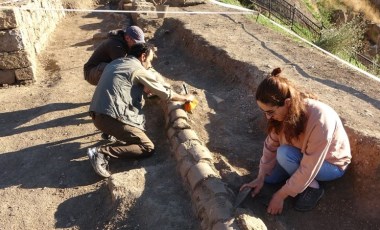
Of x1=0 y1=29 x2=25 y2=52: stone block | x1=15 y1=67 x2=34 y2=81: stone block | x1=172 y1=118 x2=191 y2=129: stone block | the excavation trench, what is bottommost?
x1=15 y1=67 x2=34 y2=81: stone block

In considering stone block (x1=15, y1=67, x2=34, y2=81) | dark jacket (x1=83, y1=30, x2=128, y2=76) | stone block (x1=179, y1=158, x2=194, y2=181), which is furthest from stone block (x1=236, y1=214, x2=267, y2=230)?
stone block (x1=15, y1=67, x2=34, y2=81)

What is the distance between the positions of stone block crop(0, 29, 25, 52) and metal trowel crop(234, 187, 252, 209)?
4283mm

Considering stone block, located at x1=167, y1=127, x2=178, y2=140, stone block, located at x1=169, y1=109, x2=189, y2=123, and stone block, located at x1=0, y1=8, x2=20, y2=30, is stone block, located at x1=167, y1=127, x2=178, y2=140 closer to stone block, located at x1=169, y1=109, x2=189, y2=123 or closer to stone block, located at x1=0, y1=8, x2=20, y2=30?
stone block, located at x1=169, y1=109, x2=189, y2=123

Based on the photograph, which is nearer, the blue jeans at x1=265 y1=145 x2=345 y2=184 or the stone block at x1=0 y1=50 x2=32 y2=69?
the blue jeans at x1=265 y1=145 x2=345 y2=184

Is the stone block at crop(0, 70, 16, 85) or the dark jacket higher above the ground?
the dark jacket

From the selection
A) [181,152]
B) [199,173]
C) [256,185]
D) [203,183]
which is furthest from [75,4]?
[256,185]

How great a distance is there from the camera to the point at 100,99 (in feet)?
12.8

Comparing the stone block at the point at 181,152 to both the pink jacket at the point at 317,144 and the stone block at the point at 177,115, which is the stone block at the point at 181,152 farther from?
the pink jacket at the point at 317,144

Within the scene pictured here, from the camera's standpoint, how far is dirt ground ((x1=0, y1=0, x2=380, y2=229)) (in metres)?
3.15

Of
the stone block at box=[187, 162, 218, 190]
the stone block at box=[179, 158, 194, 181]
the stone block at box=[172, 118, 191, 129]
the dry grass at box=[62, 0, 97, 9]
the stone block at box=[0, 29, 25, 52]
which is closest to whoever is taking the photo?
the stone block at box=[187, 162, 218, 190]

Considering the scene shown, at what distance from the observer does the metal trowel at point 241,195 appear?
115 inches

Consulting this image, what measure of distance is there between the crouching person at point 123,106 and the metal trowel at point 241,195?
1325 mm

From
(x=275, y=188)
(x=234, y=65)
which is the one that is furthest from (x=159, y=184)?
(x=234, y=65)

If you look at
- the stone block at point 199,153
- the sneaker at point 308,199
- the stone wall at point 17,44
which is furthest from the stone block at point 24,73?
the sneaker at point 308,199
